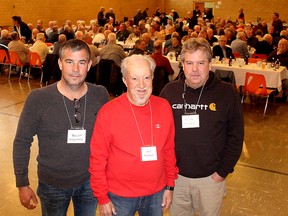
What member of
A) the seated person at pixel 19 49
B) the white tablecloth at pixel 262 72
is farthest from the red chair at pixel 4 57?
the white tablecloth at pixel 262 72

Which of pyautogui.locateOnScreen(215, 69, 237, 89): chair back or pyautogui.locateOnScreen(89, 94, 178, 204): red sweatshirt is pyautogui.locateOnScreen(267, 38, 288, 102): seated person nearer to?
pyautogui.locateOnScreen(215, 69, 237, 89): chair back

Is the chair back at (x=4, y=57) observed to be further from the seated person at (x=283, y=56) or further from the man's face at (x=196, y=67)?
the man's face at (x=196, y=67)

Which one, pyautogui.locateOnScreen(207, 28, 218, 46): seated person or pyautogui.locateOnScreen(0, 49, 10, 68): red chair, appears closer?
pyautogui.locateOnScreen(0, 49, 10, 68): red chair

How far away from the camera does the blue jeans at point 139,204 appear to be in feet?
6.34

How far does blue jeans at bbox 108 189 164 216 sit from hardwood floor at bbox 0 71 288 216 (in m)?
1.53

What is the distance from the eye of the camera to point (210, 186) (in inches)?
87.3

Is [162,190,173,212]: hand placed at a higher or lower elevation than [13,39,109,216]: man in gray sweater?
lower

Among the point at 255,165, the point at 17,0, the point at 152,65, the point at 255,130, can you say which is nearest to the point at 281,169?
the point at 255,165

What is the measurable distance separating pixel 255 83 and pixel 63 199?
496 cm

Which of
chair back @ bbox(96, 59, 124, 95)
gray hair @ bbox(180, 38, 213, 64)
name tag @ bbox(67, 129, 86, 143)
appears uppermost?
gray hair @ bbox(180, 38, 213, 64)

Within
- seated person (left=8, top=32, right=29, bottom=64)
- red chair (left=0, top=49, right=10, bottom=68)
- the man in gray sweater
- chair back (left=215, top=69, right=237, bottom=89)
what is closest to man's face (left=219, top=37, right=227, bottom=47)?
chair back (left=215, top=69, right=237, bottom=89)

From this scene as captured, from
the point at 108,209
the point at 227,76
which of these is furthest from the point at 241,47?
the point at 108,209

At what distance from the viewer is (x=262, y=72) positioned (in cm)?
659

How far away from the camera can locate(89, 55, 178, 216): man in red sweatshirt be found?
1845 mm
